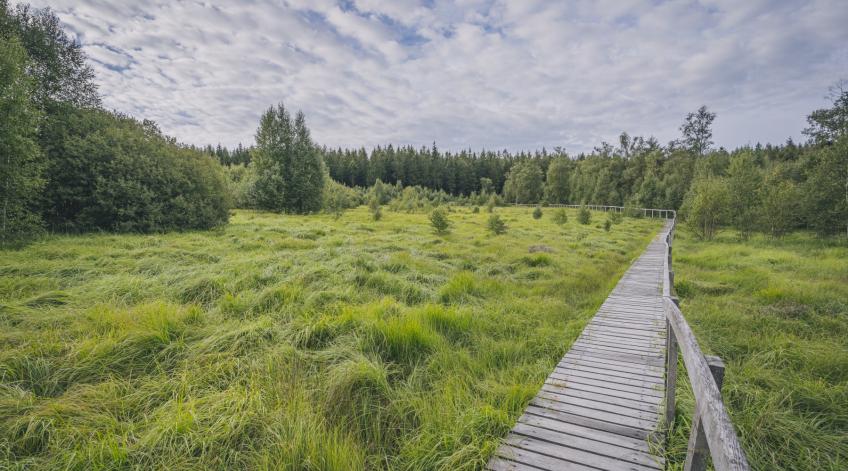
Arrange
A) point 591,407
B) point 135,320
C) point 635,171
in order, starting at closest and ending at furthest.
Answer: point 591,407
point 135,320
point 635,171

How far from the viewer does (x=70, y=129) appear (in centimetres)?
1405

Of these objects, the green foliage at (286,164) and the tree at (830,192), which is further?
the green foliage at (286,164)

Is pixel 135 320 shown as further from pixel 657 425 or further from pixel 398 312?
pixel 657 425

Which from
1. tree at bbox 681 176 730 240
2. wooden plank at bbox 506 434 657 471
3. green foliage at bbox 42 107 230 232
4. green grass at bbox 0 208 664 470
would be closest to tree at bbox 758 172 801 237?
tree at bbox 681 176 730 240

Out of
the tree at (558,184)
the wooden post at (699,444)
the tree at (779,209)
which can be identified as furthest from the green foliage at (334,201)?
the tree at (558,184)

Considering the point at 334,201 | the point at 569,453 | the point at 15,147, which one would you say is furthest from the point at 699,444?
the point at 334,201

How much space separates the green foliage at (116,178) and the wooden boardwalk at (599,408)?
57.1ft

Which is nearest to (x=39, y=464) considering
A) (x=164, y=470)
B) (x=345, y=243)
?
(x=164, y=470)

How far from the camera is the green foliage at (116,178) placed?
13.5 meters

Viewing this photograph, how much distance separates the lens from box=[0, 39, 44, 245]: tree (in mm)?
9953

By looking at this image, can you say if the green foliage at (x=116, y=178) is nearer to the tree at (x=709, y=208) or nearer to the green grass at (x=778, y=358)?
the green grass at (x=778, y=358)

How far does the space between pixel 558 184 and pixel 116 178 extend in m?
56.9

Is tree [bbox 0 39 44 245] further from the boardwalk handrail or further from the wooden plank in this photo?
the boardwalk handrail

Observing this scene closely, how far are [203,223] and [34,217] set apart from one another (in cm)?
617
